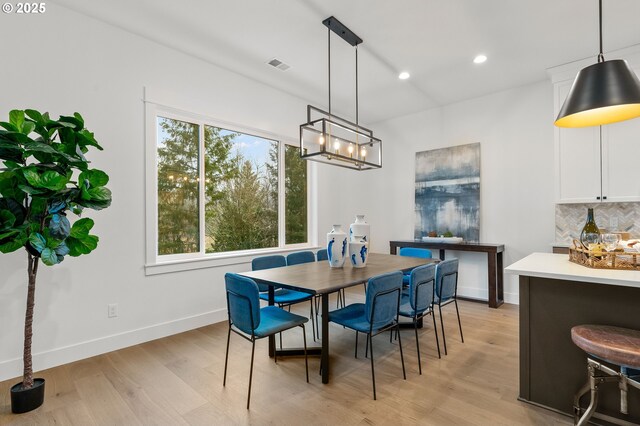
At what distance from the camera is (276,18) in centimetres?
297

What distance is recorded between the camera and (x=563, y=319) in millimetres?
1973

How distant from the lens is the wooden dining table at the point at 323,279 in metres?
2.33

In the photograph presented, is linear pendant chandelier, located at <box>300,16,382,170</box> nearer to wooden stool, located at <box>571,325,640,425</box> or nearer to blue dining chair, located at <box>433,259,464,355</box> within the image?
blue dining chair, located at <box>433,259,464,355</box>

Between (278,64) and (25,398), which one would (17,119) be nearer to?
(25,398)

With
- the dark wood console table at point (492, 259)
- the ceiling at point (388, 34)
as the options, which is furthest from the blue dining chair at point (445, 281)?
the ceiling at point (388, 34)

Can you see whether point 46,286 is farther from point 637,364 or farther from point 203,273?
point 637,364

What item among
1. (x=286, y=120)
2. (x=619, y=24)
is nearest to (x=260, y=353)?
(x=286, y=120)

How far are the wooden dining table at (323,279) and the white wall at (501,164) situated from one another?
2002 mm

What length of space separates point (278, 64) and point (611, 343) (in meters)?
3.96

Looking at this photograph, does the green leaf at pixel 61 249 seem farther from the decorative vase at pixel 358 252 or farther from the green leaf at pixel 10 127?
the decorative vase at pixel 358 252

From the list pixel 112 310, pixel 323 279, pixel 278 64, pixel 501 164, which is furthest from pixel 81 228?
pixel 501 164

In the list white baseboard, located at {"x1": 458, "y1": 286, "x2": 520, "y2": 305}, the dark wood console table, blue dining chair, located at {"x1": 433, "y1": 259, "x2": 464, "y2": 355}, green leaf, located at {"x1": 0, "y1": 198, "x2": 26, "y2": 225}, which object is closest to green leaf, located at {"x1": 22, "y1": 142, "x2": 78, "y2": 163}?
green leaf, located at {"x1": 0, "y1": 198, "x2": 26, "y2": 225}

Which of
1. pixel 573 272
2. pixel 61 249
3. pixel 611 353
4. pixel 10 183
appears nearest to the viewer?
pixel 611 353

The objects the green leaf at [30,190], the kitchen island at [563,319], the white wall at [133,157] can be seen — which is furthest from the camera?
the white wall at [133,157]
